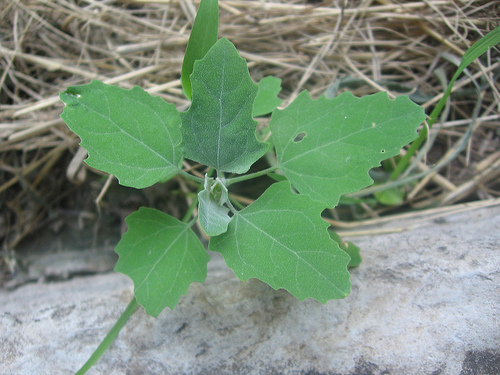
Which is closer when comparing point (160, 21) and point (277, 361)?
point (277, 361)

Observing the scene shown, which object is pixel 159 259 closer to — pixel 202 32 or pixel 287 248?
pixel 287 248

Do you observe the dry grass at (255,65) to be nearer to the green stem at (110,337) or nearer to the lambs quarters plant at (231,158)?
the lambs quarters plant at (231,158)

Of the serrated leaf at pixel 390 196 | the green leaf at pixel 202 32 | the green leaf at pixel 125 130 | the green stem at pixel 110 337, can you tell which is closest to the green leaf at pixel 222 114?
the green leaf at pixel 125 130

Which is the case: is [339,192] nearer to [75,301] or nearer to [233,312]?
[233,312]

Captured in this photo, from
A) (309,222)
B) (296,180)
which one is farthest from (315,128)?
(309,222)

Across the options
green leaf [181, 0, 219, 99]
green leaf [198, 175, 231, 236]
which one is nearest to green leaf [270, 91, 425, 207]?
green leaf [198, 175, 231, 236]
